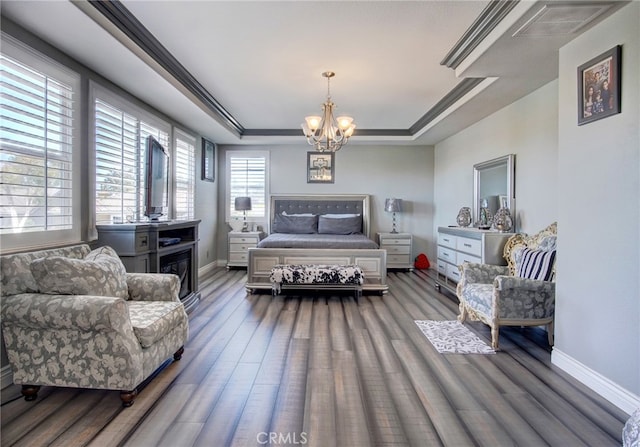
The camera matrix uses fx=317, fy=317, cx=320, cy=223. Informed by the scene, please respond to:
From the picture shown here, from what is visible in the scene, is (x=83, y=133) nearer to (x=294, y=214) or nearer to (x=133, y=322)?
(x=133, y=322)

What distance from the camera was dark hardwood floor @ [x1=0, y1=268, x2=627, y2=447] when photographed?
1.75 m

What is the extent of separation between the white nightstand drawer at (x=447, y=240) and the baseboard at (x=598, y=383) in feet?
7.01

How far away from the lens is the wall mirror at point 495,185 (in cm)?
405

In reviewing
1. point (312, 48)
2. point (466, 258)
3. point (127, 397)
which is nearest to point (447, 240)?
point (466, 258)

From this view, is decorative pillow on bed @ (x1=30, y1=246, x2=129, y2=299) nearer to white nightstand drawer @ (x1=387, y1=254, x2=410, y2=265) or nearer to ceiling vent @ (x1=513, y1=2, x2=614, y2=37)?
ceiling vent @ (x1=513, y1=2, x2=614, y2=37)

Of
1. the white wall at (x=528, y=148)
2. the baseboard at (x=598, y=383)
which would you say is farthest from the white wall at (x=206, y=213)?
the baseboard at (x=598, y=383)

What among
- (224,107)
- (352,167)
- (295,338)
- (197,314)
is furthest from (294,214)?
(295,338)

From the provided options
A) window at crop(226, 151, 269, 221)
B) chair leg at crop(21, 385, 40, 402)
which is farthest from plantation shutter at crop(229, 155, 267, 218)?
chair leg at crop(21, 385, 40, 402)

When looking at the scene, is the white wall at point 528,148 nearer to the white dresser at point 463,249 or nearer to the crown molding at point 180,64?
the white dresser at point 463,249

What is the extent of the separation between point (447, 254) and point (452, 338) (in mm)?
1964

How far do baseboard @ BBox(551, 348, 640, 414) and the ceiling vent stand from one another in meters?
2.43

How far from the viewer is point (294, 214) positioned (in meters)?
6.60

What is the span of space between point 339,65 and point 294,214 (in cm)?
359

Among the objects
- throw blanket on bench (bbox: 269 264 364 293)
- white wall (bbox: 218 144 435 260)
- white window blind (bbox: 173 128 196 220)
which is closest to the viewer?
throw blanket on bench (bbox: 269 264 364 293)
